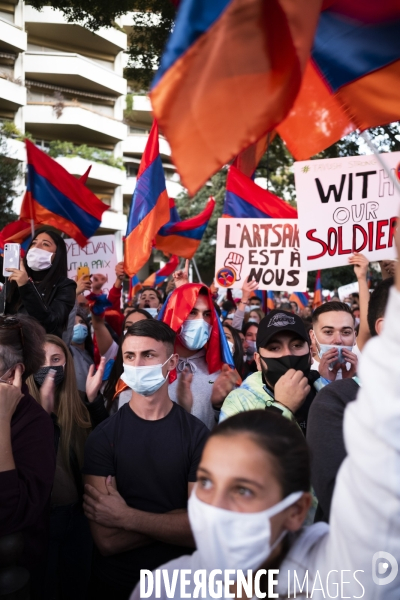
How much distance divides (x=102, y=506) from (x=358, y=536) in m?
1.78

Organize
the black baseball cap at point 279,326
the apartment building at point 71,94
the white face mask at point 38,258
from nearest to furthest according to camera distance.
Answer: the black baseball cap at point 279,326, the white face mask at point 38,258, the apartment building at point 71,94

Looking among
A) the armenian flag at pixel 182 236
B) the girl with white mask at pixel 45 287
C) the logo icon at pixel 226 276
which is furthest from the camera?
the armenian flag at pixel 182 236

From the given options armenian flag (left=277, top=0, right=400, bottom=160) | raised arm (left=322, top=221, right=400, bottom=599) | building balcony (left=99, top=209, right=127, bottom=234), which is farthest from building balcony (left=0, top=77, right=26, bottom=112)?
raised arm (left=322, top=221, right=400, bottom=599)

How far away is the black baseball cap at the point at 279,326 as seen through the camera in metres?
3.41

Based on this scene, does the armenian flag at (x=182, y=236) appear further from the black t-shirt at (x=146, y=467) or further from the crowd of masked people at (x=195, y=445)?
the black t-shirt at (x=146, y=467)

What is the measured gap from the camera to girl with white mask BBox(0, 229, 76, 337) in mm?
4680

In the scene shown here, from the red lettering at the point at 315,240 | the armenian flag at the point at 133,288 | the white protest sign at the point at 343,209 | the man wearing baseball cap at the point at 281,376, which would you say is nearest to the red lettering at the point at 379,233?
the white protest sign at the point at 343,209

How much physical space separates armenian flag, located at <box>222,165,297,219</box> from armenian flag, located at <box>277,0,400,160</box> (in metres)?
5.64

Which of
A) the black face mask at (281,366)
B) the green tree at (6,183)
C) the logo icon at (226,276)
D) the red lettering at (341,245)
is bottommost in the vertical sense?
the black face mask at (281,366)

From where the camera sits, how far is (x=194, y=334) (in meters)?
4.42

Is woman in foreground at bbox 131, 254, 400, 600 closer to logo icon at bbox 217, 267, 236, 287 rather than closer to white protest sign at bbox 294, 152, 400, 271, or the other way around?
white protest sign at bbox 294, 152, 400, 271

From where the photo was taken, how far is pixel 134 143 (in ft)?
147

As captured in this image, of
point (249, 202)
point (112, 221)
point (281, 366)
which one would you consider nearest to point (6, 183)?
point (249, 202)

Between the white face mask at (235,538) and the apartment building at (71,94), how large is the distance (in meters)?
29.4
